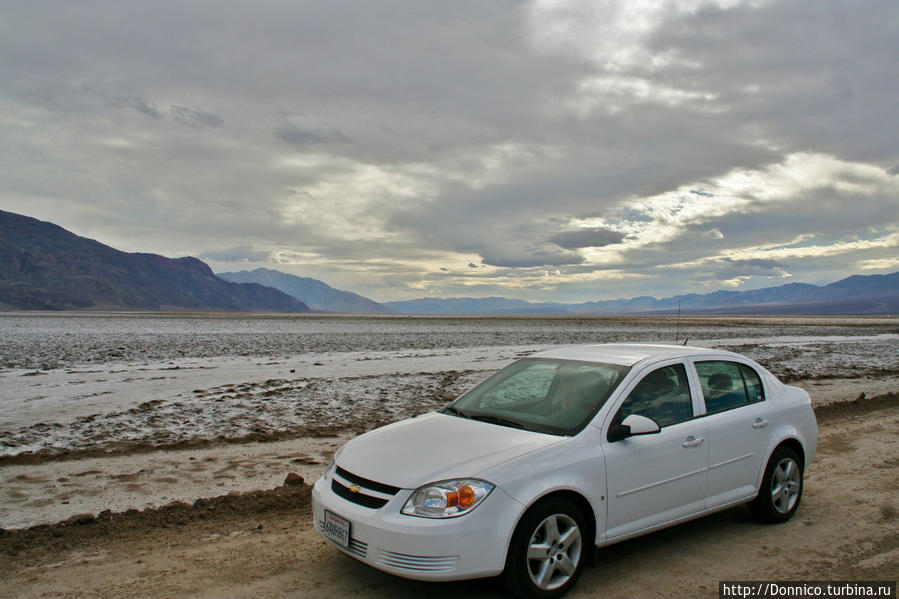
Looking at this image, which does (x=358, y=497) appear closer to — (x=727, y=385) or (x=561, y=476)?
(x=561, y=476)

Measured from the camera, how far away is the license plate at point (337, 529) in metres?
3.99

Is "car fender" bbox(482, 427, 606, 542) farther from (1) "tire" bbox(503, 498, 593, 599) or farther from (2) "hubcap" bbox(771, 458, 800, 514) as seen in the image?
(2) "hubcap" bbox(771, 458, 800, 514)

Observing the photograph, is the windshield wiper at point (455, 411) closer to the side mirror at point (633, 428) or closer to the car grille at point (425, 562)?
the side mirror at point (633, 428)

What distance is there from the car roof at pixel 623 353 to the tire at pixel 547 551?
1380 mm

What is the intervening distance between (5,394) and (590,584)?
46.7 ft

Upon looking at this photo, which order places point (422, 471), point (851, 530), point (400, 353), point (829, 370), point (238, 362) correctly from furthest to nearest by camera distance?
1. point (400, 353)
2. point (238, 362)
3. point (829, 370)
4. point (851, 530)
5. point (422, 471)

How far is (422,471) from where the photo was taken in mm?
3953

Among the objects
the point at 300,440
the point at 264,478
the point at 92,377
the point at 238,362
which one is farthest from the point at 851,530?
the point at 238,362

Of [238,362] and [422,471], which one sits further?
[238,362]

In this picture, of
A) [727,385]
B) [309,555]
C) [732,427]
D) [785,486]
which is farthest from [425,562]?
[785,486]

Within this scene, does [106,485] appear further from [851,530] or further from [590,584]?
[851,530]

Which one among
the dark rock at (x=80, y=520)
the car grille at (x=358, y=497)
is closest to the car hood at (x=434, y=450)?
the car grille at (x=358, y=497)

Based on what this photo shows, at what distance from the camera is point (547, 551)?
400cm

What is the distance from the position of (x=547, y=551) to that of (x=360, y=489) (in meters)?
1.27
